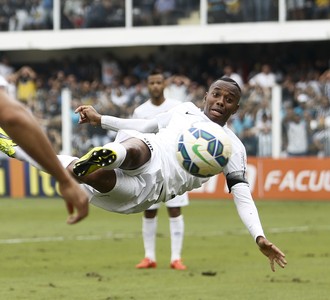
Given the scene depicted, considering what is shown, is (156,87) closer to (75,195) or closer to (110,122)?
(110,122)

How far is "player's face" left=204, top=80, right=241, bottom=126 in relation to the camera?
9.54 meters

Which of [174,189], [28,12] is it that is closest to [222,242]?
[174,189]

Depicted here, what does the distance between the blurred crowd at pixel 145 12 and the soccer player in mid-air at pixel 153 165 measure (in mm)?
22385

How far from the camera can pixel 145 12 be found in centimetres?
3378

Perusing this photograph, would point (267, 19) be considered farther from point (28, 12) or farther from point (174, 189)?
point (174, 189)

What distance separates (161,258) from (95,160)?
6956mm

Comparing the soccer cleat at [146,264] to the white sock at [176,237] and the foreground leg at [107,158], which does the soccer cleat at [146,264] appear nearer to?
the white sock at [176,237]

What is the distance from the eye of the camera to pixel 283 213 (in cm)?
2227

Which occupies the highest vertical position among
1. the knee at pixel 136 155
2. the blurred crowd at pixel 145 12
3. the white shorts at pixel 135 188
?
the blurred crowd at pixel 145 12

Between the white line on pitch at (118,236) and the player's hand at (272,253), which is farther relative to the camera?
the white line on pitch at (118,236)

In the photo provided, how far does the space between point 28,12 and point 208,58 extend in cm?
629

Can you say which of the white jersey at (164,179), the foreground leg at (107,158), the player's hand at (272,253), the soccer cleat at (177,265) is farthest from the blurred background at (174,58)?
the foreground leg at (107,158)

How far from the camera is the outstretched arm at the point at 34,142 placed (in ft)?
16.2

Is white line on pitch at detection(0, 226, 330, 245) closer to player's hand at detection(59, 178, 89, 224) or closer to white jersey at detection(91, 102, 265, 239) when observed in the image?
white jersey at detection(91, 102, 265, 239)
